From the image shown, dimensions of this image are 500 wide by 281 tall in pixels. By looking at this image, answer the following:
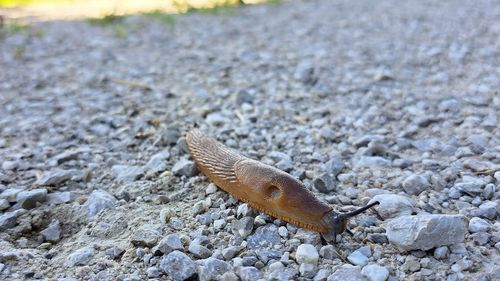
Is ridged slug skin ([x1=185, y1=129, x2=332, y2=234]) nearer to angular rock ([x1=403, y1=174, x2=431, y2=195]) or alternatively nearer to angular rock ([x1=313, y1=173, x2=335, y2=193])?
angular rock ([x1=313, y1=173, x2=335, y2=193])

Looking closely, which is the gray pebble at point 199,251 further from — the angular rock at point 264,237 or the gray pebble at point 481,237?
the gray pebble at point 481,237

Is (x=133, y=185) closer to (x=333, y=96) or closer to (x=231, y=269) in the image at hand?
(x=231, y=269)

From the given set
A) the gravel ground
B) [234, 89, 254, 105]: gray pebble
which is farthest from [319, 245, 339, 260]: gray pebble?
[234, 89, 254, 105]: gray pebble

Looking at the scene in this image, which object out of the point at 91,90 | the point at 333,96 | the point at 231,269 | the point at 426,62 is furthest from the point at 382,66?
the point at 231,269

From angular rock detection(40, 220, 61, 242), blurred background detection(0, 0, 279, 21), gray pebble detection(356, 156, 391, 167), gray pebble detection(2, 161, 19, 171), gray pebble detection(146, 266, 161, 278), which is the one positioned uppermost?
blurred background detection(0, 0, 279, 21)

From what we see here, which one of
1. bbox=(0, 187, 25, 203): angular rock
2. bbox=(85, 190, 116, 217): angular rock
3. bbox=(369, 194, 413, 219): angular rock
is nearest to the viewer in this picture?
bbox=(369, 194, 413, 219): angular rock

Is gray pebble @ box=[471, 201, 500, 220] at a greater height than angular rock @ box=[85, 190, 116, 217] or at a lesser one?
greater
